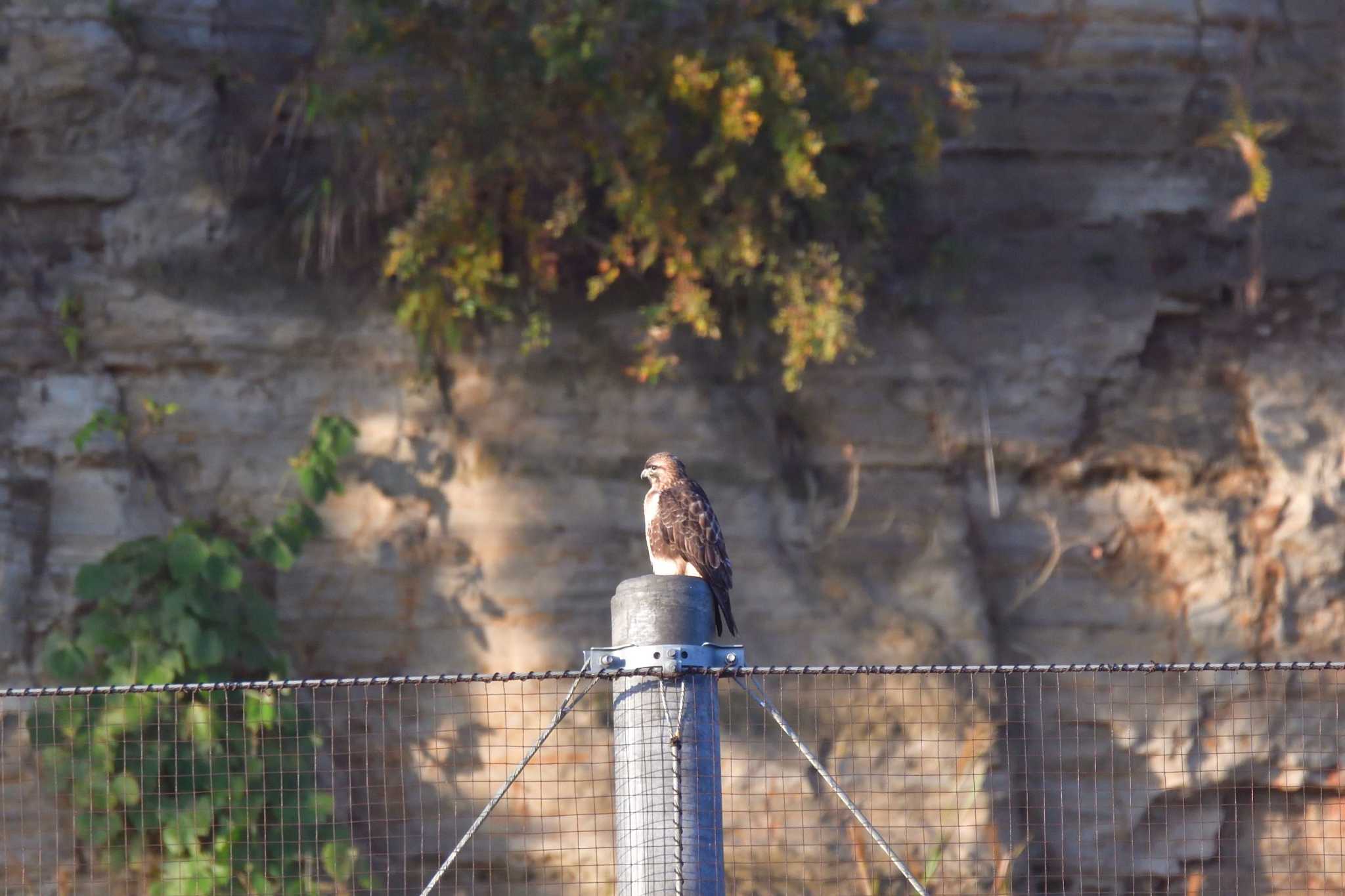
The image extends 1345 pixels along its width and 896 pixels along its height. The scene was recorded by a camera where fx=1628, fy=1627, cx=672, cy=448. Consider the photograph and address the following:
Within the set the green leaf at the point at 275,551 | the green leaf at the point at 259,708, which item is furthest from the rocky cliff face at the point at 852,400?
the green leaf at the point at 259,708

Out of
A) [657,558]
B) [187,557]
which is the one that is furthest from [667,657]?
[187,557]

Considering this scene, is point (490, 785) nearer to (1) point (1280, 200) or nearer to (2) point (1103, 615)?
(2) point (1103, 615)

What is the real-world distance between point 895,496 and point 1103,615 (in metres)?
1.08

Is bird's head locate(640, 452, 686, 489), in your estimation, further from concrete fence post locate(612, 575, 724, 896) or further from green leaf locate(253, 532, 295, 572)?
concrete fence post locate(612, 575, 724, 896)

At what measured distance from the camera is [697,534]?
215 inches

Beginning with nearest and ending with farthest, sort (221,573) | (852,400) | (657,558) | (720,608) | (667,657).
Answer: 1. (667,657)
2. (720,608)
3. (657,558)
4. (221,573)
5. (852,400)

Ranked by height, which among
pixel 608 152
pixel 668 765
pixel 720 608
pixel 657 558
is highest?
pixel 608 152

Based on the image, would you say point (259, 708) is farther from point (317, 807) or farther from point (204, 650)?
point (317, 807)

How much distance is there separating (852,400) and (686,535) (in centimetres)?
188

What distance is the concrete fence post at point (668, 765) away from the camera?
2.82 metres

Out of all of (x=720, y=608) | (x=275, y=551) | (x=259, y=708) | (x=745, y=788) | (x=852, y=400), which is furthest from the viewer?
(x=852, y=400)

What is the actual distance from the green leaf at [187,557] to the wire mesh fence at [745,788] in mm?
459

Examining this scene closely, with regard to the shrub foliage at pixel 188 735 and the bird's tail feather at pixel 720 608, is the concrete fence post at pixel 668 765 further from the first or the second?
the shrub foliage at pixel 188 735

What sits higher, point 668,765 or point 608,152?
point 608,152
